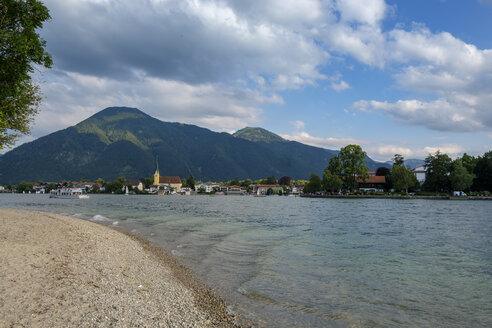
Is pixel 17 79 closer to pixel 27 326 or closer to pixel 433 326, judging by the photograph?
pixel 27 326

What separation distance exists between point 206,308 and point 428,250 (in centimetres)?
1640

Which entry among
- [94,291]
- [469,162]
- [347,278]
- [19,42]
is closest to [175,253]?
[94,291]

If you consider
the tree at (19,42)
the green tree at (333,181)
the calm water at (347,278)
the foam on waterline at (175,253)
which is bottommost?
the foam on waterline at (175,253)

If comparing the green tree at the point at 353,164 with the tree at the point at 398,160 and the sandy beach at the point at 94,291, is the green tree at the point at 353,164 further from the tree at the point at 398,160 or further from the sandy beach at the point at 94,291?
the sandy beach at the point at 94,291

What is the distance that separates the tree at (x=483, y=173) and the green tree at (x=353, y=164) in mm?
38228

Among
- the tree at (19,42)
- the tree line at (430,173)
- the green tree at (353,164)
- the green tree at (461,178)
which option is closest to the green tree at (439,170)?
the tree line at (430,173)

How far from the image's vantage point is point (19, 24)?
49.1 feet

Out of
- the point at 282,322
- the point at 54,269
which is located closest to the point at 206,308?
the point at 282,322

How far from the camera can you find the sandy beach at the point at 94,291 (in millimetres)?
6432

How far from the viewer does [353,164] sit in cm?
13262

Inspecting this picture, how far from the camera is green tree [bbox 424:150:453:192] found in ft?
368

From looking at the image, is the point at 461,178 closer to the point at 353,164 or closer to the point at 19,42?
the point at 353,164

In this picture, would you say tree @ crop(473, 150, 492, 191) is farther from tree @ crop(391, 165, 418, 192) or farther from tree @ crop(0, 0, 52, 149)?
tree @ crop(0, 0, 52, 149)

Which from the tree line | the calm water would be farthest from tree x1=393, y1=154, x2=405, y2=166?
the calm water
